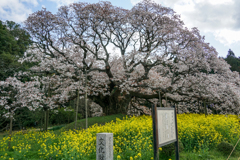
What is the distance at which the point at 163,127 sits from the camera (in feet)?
14.1

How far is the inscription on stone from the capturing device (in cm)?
416

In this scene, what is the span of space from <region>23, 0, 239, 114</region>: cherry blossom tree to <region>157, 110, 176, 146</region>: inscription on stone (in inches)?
314

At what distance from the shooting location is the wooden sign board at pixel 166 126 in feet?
13.6

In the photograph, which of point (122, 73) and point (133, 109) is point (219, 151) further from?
point (133, 109)

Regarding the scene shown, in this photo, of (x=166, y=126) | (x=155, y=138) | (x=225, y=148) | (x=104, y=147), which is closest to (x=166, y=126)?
(x=166, y=126)

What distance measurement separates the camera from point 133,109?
17875mm

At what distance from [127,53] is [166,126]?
992 cm

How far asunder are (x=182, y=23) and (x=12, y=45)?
17.9m

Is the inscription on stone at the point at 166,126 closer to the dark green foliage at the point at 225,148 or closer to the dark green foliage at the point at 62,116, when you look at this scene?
the dark green foliage at the point at 225,148

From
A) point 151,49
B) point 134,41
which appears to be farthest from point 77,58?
point 151,49

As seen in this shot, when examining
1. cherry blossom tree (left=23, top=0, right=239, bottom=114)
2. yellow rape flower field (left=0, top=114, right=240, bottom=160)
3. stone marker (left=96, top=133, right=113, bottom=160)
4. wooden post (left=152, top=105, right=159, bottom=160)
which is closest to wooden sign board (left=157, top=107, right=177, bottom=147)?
wooden post (left=152, top=105, right=159, bottom=160)

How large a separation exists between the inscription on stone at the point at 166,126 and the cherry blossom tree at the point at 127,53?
7.97 m

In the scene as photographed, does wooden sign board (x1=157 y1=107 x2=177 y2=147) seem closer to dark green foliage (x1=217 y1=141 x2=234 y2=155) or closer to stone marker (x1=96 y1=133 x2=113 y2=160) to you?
stone marker (x1=96 y1=133 x2=113 y2=160)

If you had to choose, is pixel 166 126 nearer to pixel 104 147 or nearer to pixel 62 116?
pixel 104 147
